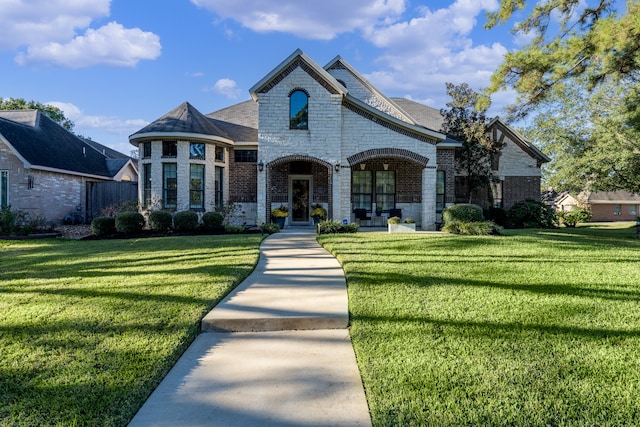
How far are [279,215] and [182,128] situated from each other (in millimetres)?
5262

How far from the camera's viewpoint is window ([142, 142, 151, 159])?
15461mm

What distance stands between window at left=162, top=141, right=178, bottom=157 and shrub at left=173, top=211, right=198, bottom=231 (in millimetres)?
2696

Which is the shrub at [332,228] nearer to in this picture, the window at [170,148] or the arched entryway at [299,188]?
the arched entryway at [299,188]

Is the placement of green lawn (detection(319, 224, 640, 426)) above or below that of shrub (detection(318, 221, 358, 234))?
below

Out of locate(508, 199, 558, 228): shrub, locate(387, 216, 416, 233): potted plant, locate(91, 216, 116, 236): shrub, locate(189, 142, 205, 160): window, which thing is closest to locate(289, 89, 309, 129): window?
locate(189, 142, 205, 160): window

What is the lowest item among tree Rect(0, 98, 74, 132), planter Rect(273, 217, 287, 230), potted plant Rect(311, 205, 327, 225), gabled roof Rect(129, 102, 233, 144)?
planter Rect(273, 217, 287, 230)

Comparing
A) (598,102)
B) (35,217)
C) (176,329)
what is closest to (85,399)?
(176,329)

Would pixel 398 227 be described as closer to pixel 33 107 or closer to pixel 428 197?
pixel 428 197

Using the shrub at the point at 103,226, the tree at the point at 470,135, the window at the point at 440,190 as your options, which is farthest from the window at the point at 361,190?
the shrub at the point at 103,226

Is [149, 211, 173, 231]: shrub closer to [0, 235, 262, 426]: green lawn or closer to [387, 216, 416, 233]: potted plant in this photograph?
[0, 235, 262, 426]: green lawn

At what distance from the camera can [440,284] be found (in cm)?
571

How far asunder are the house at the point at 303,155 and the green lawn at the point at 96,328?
24.4ft

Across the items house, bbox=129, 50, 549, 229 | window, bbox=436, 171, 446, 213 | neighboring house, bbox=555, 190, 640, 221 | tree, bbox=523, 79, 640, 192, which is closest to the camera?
house, bbox=129, 50, 549, 229

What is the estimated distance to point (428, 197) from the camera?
615 inches
